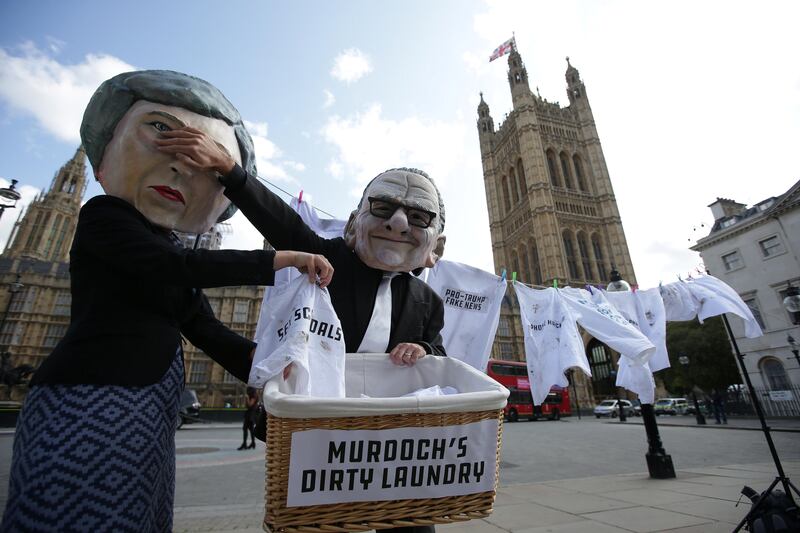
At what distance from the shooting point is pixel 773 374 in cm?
2139

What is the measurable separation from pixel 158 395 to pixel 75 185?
6922cm

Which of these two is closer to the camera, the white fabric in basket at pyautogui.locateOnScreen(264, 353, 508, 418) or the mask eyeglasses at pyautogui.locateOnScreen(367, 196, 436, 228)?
the white fabric in basket at pyautogui.locateOnScreen(264, 353, 508, 418)

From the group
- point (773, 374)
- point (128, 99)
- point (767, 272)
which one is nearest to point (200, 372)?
point (128, 99)

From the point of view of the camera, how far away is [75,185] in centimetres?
5288

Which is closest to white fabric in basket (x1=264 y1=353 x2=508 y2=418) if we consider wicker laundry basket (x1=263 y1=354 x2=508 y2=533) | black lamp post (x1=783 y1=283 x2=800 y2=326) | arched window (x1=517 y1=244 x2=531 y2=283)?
wicker laundry basket (x1=263 y1=354 x2=508 y2=533)

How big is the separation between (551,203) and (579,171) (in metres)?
9.42

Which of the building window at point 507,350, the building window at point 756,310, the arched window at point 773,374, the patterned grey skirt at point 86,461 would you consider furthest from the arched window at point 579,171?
the patterned grey skirt at point 86,461

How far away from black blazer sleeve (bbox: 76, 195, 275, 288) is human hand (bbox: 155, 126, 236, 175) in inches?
14.0

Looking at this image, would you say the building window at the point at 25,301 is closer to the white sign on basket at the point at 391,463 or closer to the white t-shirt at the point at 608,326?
the white t-shirt at the point at 608,326

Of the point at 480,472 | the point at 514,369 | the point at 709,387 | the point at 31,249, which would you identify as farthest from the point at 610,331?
the point at 31,249

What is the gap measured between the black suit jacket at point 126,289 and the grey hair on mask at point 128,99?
531 millimetres

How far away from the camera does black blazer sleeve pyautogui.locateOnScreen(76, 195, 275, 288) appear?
4.32ft

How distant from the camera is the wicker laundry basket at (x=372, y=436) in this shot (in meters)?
1.01

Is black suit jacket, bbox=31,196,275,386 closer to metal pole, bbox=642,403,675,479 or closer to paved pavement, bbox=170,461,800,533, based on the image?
paved pavement, bbox=170,461,800,533
